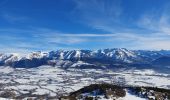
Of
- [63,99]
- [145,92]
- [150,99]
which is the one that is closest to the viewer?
[63,99]

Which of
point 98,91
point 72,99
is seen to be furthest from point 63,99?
point 98,91

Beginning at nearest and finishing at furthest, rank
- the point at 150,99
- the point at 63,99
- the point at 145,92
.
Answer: the point at 63,99 < the point at 150,99 < the point at 145,92

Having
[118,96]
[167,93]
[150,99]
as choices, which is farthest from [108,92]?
[167,93]

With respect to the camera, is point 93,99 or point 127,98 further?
point 127,98

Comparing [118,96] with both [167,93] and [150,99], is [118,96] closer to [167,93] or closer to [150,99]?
[150,99]

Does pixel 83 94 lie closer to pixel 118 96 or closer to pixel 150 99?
pixel 118 96

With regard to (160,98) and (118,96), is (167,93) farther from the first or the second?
(118,96)

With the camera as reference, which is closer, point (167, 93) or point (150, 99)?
point (150, 99)
